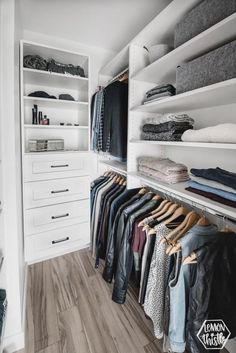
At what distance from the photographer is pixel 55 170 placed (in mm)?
1974

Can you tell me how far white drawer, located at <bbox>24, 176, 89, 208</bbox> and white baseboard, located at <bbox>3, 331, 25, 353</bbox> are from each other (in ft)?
3.33

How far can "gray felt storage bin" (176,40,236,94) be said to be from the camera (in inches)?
33.7

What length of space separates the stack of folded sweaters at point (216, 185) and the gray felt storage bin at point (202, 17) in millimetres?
Answer: 738

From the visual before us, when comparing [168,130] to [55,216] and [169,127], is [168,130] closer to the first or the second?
[169,127]

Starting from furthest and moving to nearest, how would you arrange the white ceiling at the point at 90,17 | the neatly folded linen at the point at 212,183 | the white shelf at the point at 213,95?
the white ceiling at the point at 90,17 < the neatly folded linen at the point at 212,183 < the white shelf at the point at 213,95

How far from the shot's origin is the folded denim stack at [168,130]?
4.22 ft

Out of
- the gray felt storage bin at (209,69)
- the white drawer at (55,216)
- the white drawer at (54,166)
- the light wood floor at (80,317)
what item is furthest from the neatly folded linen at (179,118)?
the light wood floor at (80,317)

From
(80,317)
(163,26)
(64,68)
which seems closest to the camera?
(163,26)

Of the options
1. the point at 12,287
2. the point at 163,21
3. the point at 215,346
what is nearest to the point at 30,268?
the point at 12,287

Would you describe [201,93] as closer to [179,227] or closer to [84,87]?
[179,227]

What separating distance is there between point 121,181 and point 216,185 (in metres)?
1.11

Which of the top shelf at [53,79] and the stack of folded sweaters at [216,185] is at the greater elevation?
the top shelf at [53,79]

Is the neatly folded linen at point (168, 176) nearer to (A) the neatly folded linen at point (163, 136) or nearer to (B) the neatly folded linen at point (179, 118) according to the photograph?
(A) the neatly folded linen at point (163, 136)

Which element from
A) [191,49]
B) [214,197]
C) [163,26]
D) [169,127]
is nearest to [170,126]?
[169,127]
